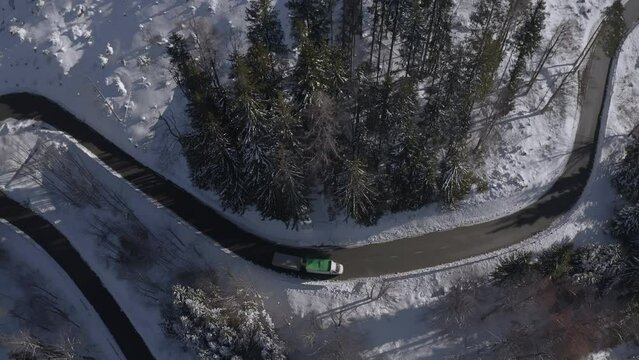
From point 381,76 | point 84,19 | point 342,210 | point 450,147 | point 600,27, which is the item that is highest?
point 84,19

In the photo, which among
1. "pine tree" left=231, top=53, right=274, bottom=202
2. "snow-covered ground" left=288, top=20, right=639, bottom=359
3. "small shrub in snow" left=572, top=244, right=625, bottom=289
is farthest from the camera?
"snow-covered ground" left=288, top=20, right=639, bottom=359

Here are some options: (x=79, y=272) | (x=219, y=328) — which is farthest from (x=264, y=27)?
(x=79, y=272)

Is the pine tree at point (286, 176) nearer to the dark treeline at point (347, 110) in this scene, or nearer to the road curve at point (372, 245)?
the dark treeline at point (347, 110)

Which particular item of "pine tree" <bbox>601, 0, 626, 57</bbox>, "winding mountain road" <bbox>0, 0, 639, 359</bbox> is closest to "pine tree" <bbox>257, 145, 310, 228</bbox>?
"winding mountain road" <bbox>0, 0, 639, 359</bbox>

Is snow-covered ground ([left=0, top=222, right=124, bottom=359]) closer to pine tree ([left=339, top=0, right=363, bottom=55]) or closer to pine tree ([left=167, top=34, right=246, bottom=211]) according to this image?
pine tree ([left=167, top=34, right=246, bottom=211])

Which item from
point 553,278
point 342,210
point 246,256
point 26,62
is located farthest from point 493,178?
point 26,62

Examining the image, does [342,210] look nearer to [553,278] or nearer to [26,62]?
[553,278]

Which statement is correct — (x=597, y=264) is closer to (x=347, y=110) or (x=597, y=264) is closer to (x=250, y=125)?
(x=347, y=110)
